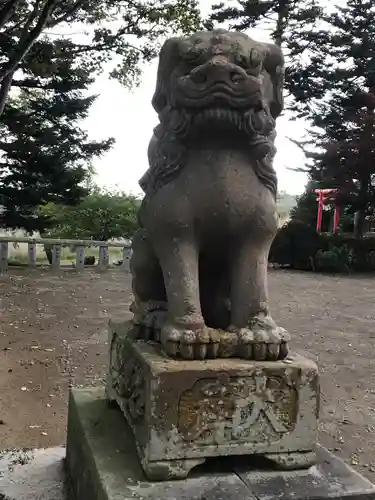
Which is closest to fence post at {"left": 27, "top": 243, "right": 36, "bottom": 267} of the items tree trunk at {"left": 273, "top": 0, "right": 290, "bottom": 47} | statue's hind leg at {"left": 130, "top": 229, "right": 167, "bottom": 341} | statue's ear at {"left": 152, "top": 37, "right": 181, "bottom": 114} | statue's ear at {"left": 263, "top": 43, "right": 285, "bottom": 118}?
tree trunk at {"left": 273, "top": 0, "right": 290, "bottom": 47}

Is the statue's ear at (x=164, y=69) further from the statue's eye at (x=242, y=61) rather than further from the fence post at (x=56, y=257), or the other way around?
the fence post at (x=56, y=257)

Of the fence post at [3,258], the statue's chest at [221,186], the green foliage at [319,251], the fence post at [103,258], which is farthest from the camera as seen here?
the green foliage at [319,251]

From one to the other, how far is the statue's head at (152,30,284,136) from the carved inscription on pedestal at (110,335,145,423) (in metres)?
0.74

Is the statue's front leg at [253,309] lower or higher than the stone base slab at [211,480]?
higher

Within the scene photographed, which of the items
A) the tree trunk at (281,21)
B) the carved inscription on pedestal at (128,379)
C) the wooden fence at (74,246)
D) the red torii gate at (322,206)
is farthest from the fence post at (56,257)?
the carved inscription on pedestal at (128,379)

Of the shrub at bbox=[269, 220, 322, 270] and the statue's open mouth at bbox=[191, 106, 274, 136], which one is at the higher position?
the statue's open mouth at bbox=[191, 106, 274, 136]

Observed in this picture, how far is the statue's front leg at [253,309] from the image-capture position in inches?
66.7

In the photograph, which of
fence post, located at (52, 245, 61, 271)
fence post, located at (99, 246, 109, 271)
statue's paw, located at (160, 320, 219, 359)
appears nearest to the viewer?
statue's paw, located at (160, 320, 219, 359)

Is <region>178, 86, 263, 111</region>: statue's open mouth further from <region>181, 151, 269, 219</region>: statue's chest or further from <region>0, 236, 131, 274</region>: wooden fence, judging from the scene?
<region>0, 236, 131, 274</region>: wooden fence

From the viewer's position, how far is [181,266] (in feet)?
5.81

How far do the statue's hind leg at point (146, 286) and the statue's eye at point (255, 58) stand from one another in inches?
26.1

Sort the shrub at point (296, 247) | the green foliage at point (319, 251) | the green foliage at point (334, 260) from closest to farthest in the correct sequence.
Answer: the green foliage at point (334, 260) < the green foliage at point (319, 251) < the shrub at point (296, 247)

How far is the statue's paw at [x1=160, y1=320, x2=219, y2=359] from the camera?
1656 millimetres

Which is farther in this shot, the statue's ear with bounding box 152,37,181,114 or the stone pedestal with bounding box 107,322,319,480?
the statue's ear with bounding box 152,37,181,114
